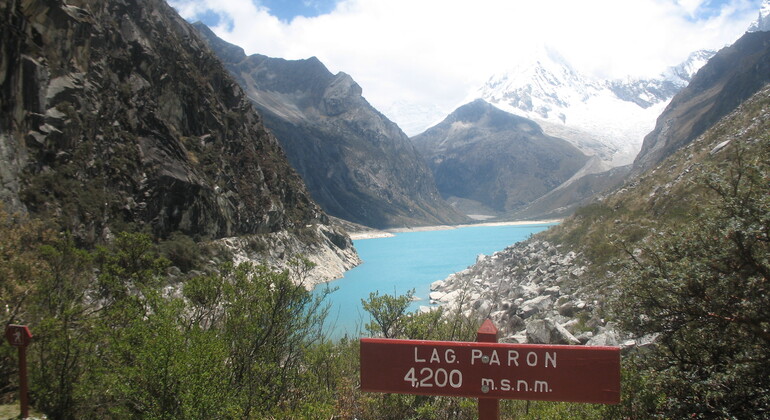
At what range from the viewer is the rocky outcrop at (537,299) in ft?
38.4

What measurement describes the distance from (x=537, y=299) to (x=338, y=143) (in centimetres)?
15522

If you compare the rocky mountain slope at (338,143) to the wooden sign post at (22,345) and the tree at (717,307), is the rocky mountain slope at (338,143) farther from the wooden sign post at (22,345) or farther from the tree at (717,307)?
the tree at (717,307)

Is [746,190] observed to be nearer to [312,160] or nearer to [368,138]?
[312,160]

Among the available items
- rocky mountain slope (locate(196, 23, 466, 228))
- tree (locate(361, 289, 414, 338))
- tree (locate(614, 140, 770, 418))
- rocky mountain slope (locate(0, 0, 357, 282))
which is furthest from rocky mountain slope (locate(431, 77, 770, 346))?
rocky mountain slope (locate(196, 23, 466, 228))

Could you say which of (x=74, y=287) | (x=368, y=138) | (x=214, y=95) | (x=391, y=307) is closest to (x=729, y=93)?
(x=214, y=95)

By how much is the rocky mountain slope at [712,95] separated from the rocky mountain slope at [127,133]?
4849 cm

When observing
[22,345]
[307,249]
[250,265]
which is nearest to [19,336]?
[22,345]

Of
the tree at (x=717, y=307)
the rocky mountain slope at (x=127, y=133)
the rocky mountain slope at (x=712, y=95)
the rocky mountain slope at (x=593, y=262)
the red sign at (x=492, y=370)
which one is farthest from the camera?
the rocky mountain slope at (x=712, y=95)

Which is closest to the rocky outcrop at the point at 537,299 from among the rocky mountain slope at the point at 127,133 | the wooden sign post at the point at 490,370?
the wooden sign post at the point at 490,370

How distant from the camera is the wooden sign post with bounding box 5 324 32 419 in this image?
5.29m

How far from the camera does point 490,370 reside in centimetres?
327

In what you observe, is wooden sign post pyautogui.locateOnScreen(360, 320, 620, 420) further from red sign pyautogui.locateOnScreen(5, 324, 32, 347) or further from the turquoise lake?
the turquoise lake

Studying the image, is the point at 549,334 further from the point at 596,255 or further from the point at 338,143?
the point at 338,143

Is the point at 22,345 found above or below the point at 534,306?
above
